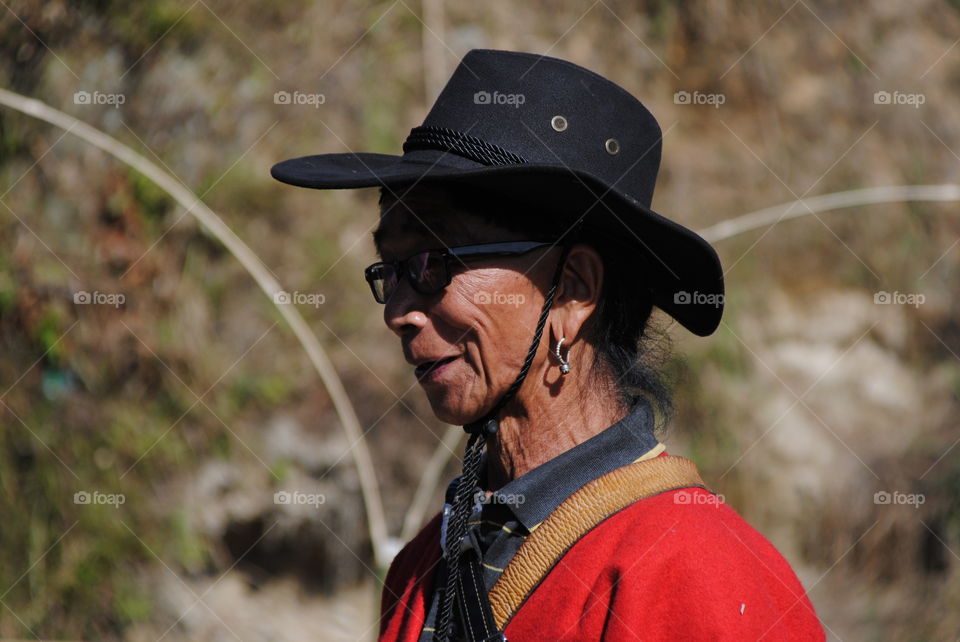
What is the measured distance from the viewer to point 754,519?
13.8 feet

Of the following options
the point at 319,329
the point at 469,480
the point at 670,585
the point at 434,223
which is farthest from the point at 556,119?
the point at 319,329

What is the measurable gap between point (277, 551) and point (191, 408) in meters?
0.74

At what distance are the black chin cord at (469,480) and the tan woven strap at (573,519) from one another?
0.37 feet

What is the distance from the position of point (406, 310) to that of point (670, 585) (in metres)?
0.63

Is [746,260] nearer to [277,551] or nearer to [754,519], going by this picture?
[754,519]

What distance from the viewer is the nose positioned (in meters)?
1.62

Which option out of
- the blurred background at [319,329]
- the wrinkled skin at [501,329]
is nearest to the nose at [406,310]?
the wrinkled skin at [501,329]

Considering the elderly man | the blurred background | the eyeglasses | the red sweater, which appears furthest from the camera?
the blurred background

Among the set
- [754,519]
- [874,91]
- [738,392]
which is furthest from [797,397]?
[874,91]

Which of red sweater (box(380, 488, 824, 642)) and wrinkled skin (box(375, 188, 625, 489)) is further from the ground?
wrinkled skin (box(375, 188, 625, 489))

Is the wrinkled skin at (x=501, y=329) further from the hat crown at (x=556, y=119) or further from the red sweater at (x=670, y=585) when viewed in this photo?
the red sweater at (x=670, y=585)

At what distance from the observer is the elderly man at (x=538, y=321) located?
1.46 meters

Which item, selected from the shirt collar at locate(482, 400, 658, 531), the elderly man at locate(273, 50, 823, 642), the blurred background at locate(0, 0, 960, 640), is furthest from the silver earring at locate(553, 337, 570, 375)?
the blurred background at locate(0, 0, 960, 640)

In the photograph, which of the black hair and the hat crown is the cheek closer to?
the black hair
